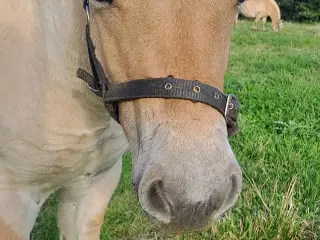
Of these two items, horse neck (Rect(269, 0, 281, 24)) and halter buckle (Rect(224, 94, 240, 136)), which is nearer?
halter buckle (Rect(224, 94, 240, 136))

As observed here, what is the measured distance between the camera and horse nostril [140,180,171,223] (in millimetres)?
1431

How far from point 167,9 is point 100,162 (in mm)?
1066

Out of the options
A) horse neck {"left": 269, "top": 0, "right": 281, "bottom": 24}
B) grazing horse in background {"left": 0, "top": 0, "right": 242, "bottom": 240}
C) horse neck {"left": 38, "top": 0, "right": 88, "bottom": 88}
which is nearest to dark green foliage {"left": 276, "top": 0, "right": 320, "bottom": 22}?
horse neck {"left": 269, "top": 0, "right": 281, "bottom": 24}

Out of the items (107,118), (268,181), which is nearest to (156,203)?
(107,118)

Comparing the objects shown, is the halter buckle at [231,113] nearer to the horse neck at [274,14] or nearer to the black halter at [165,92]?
the black halter at [165,92]

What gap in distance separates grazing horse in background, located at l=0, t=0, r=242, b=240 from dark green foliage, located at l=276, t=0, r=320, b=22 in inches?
1022

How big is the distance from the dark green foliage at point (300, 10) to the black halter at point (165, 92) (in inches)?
1039

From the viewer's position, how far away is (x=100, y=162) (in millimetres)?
2387

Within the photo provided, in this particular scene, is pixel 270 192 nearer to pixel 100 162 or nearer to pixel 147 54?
pixel 100 162

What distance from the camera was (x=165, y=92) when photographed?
148cm

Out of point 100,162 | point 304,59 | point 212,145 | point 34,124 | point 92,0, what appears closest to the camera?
point 212,145

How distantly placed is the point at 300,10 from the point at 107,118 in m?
27.2

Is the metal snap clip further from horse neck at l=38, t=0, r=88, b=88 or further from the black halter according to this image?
horse neck at l=38, t=0, r=88, b=88

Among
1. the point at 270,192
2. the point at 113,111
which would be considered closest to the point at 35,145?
the point at 113,111
